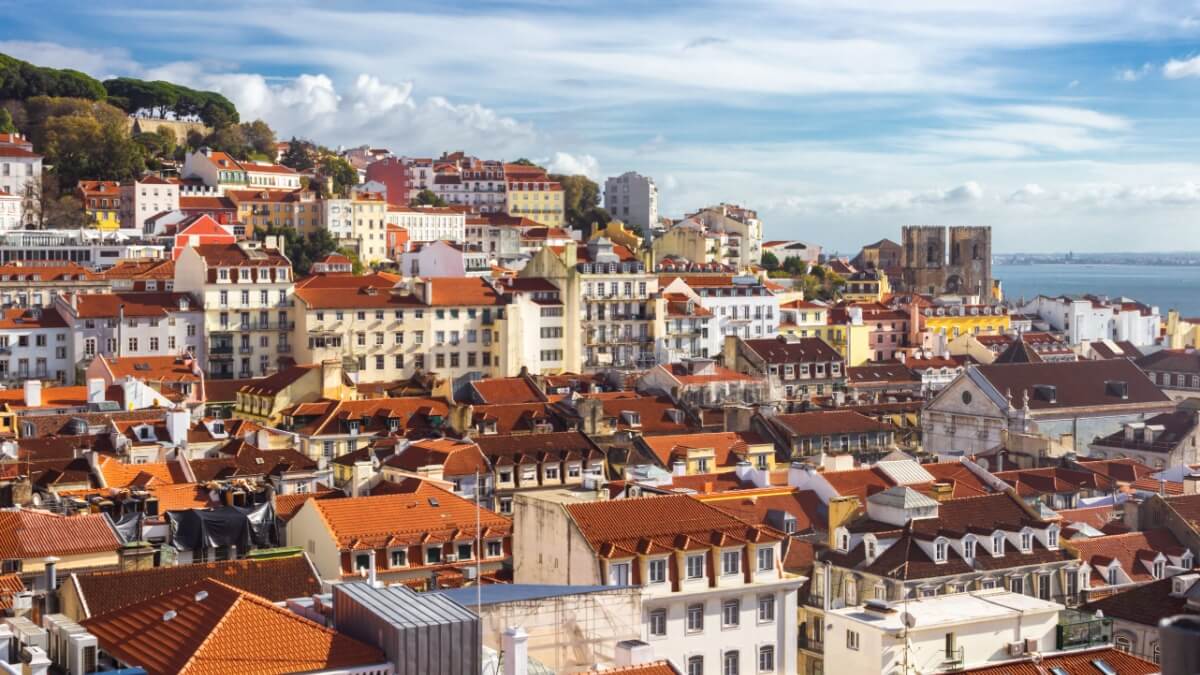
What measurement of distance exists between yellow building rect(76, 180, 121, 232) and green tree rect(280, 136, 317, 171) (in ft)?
100

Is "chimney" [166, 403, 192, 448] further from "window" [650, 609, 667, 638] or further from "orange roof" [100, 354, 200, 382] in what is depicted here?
"window" [650, 609, 667, 638]

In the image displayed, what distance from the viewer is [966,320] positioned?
396 feet

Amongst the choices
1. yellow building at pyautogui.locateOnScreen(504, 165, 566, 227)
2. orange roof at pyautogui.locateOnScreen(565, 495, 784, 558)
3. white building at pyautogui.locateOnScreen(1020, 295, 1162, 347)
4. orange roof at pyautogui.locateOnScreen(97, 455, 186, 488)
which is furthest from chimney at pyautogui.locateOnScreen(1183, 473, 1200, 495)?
yellow building at pyautogui.locateOnScreen(504, 165, 566, 227)

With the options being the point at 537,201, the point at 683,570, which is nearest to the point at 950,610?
the point at 683,570

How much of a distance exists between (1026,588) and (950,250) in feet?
415

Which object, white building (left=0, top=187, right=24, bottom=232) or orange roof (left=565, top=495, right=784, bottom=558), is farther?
white building (left=0, top=187, right=24, bottom=232)

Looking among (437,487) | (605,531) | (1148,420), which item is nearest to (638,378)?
(1148,420)

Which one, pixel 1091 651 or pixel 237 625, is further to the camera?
pixel 1091 651

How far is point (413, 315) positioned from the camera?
83688 millimetres

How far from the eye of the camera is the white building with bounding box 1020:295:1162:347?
4894 inches

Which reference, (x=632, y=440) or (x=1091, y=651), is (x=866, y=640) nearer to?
(x=1091, y=651)

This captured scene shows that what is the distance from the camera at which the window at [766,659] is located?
99.0 feet

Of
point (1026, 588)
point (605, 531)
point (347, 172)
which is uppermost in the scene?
point (347, 172)

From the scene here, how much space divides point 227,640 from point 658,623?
1235cm
